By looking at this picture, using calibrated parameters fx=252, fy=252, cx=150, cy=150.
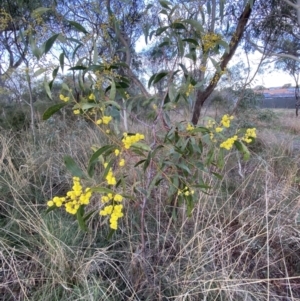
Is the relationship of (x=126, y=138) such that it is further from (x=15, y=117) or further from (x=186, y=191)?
(x=15, y=117)

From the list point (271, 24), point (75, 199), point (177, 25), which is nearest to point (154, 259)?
point (75, 199)

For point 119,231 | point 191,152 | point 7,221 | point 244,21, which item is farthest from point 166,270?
point 244,21

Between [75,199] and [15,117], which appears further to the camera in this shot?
[15,117]

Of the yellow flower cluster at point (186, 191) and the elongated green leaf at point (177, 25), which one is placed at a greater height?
the elongated green leaf at point (177, 25)

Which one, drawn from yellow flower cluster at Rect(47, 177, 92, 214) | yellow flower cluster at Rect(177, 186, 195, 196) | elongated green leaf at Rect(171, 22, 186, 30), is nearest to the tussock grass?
yellow flower cluster at Rect(177, 186, 195, 196)

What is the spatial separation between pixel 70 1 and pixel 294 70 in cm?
618

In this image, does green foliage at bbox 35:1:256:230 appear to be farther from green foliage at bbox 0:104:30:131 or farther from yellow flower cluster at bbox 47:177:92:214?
green foliage at bbox 0:104:30:131

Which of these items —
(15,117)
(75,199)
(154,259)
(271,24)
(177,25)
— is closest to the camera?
(75,199)

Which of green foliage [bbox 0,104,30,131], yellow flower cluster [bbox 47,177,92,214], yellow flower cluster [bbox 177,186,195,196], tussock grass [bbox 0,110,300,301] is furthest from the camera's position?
green foliage [bbox 0,104,30,131]

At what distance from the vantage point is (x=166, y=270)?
881 mm

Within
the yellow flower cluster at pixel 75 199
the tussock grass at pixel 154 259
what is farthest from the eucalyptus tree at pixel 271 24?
the yellow flower cluster at pixel 75 199

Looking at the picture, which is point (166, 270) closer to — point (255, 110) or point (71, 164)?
point (71, 164)

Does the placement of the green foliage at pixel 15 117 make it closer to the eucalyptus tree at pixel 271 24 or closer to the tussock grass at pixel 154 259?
the tussock grass at pixel 154 259

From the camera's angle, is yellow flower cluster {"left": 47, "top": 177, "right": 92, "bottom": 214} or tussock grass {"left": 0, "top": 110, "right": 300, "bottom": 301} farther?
tussock grass {"left": 0, "top": 110, "right": 300, "bottom": 301}
